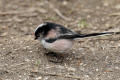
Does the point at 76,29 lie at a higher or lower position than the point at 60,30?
lower

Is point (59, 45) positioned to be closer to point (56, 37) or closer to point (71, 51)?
point (56, 37)

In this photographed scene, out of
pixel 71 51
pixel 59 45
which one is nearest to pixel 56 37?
pixel 59 45

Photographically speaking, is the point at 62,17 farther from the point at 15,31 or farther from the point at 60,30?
the point at 60,30

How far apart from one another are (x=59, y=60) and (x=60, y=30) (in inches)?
20.3

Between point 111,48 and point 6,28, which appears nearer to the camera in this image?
point 111,48

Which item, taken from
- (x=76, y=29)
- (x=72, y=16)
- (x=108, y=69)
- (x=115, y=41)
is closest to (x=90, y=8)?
(x=72, y=16)

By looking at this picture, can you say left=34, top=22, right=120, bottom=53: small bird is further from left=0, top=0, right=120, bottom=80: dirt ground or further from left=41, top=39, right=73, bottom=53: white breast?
left=0, top=0, right=120, bottom=80: dirt ground

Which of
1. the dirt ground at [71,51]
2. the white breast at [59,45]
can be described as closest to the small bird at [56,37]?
the white breast at [59,45]

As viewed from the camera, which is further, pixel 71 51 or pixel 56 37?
pixel 71 51

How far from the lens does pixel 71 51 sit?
5.33 m

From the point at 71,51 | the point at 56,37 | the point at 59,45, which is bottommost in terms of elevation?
the point at 71,51

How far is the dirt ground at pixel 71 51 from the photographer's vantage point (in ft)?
15.0

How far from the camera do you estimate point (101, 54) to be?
5.21 meters

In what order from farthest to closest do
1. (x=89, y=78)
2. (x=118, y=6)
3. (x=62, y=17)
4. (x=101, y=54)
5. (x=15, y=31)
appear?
(x=118, y=6) → (x=62, y=17) → (x=15, y=31) → (x=101, y=54) → (x=89, y=78)
